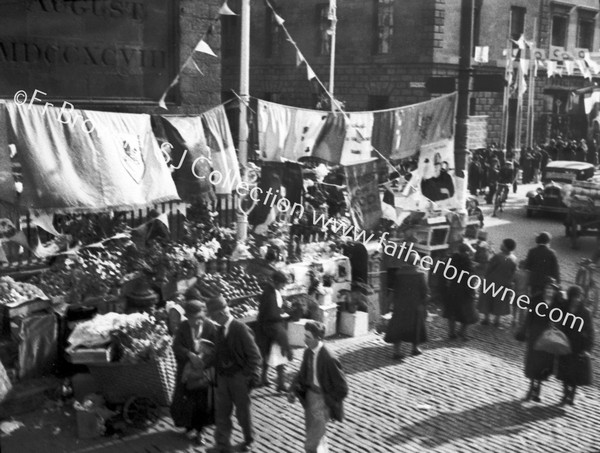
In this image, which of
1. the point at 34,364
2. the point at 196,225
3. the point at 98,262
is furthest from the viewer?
the point at 196,225

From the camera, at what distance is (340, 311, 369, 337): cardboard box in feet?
37.8

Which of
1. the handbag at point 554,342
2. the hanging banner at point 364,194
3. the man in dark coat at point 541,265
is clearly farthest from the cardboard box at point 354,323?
the handbag at point 554,342

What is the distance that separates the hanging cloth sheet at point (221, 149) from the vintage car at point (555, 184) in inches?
490

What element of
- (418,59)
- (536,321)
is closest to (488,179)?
(418,59)

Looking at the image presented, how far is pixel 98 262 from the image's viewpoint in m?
10.4

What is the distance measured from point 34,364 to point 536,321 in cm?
574

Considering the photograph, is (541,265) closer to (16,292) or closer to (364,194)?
(364,194)

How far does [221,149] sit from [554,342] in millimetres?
4968

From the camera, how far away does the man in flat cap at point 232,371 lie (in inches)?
299

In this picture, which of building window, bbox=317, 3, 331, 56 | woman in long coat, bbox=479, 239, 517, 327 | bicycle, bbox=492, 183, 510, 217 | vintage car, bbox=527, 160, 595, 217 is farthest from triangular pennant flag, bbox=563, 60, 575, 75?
woman in long coat, bbox=479, 239, 517, 327

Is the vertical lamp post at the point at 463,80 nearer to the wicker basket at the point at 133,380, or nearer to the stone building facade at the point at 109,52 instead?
the stone building facade at the point at 109,52

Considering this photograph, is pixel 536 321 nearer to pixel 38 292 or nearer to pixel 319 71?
pixel 38 292

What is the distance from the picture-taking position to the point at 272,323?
9305 mm

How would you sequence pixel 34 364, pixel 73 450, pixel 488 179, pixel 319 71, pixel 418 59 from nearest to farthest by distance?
1. pixel 73 450
2. pixel 34 364
3. pixel 488 179
4. pixel 418 59
5. pixel 319 71
